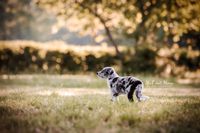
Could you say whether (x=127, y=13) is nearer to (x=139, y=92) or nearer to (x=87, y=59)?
(x=87, y=59)

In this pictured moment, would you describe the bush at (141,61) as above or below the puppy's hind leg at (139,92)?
above

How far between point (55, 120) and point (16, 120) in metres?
0.82

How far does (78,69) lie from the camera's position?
104ft

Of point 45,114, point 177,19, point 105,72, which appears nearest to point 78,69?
point 177,19

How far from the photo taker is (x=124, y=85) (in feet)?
37.2

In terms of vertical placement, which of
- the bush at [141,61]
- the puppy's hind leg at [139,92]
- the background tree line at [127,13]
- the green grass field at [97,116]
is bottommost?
the green grass field at [97,116]

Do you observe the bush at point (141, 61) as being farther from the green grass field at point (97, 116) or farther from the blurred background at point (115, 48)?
the green grass field at point (97, 116)

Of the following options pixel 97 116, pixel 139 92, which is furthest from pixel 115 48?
pixel 97 116

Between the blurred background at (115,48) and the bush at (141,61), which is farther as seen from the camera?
the bush at (141,61)

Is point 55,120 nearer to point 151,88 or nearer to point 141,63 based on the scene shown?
point 151,88

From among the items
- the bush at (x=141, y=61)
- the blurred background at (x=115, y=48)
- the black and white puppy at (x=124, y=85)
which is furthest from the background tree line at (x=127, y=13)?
the black and white puppy at (x=124, y=85)

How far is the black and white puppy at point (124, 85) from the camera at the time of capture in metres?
11.2

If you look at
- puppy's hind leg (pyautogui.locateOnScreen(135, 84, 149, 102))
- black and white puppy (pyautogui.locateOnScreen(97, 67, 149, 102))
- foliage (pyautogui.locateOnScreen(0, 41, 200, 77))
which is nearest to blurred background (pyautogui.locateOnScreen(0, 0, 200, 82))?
foliage (pyautogui.locateOnScreen(0, 41, 200, 77))

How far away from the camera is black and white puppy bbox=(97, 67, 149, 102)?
1118cm
